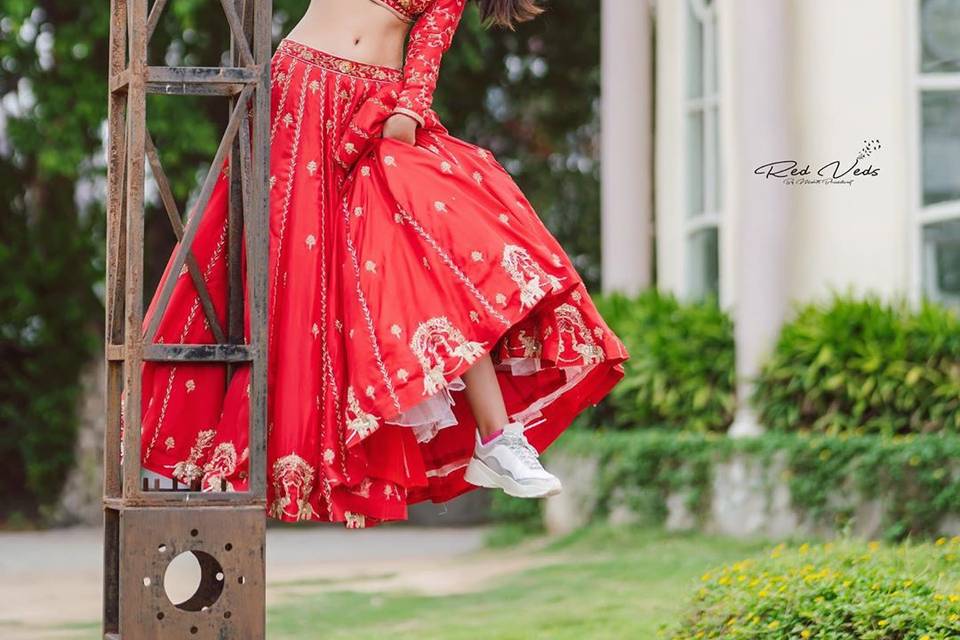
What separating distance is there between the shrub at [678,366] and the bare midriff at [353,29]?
4.50 meters

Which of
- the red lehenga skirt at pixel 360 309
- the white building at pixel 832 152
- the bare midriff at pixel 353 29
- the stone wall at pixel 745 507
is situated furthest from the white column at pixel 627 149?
the bare midriff at pixel 353 29

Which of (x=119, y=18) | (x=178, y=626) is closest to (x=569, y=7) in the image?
(x=119, y=18)

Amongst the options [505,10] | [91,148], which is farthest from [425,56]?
[91,148]

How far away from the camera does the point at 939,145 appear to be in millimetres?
7648

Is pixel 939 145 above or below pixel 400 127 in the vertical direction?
above

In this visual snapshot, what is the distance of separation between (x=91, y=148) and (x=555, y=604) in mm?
5448

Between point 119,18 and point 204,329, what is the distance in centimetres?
89

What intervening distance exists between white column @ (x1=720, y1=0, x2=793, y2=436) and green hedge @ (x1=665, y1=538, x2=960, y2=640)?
2.92 metres

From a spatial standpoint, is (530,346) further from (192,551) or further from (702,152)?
(702,152)

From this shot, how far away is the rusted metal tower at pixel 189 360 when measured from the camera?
3.65 meters

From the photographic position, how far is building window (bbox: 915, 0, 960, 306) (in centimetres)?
752

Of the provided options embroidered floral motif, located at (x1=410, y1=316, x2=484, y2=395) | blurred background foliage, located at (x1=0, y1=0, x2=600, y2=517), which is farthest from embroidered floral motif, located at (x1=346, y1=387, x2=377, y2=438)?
blurred background foliage, located at (x1=0, y1=0, x2=600, y2=517)

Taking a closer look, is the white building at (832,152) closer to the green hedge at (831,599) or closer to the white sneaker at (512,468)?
the green hedge at (831,599)

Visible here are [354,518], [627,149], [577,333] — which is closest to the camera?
[354,518]
